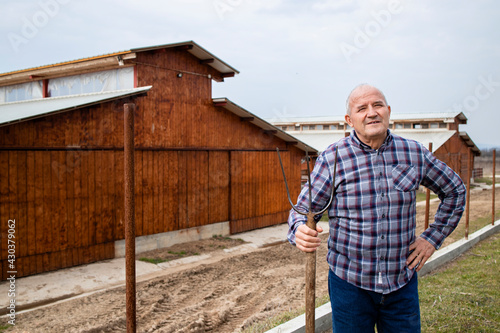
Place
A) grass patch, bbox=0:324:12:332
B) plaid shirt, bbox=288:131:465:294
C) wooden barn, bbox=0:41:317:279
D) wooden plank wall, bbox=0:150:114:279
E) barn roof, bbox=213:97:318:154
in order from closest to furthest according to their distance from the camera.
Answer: plaid shirt, bbox=288:131:465:294 → grass patch, bbox=0:324:12:332 → wooden plank wall, bbox=0:150:114:279 → wooden barn, bbox=0:41:317:279 → barn roof, bbox=213:97:318:154

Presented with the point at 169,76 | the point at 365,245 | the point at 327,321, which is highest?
the point at 169,76

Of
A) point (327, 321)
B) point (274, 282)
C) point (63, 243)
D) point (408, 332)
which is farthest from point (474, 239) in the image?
point (63, 243)

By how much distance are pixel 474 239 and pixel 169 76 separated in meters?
8.26

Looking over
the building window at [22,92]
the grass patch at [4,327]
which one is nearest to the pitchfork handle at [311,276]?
the grass patch at [4,327]

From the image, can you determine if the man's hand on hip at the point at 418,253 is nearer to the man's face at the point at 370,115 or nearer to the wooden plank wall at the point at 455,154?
the man's face at the point at 370,115

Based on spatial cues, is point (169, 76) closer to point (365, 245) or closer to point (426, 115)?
point (365, 245)

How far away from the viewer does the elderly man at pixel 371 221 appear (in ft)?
6.86

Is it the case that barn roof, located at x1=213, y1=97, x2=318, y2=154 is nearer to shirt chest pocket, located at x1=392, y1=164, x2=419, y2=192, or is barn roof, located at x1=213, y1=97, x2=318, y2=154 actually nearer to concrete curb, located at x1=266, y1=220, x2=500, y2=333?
concrete curb, located at x1=266, y1=220, x2=500, y2=333

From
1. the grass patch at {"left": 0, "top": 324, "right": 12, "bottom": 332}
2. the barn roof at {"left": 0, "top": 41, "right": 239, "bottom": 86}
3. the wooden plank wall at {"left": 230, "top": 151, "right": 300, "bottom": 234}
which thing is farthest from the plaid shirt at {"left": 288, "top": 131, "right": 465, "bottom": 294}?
the wooden plank wall at {"left": 230, "top": 151, "right": 300, "bottom": 234}

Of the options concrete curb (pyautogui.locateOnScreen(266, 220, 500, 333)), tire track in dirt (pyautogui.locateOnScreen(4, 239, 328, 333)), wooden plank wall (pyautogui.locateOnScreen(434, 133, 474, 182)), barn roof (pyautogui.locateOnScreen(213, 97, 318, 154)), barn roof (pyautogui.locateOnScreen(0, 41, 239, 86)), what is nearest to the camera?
concrete curb (pyautogui.locateOnScreen(266, 220, 500, 333))

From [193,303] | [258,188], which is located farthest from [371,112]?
[258,188]

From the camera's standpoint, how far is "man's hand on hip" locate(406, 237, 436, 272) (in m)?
2.18

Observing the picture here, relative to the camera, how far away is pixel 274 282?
7211mm

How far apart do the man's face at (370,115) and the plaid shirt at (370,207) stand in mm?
58
